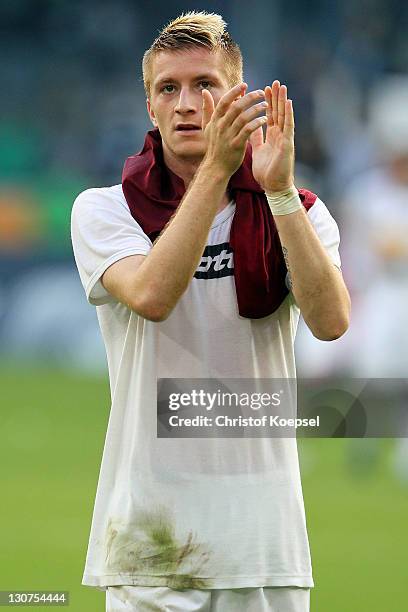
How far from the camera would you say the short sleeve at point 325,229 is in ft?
8.31

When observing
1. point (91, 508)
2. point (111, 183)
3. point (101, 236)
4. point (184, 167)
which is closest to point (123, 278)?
point (101, 236)

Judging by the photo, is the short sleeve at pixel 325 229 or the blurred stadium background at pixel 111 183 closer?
the short sleeve at pixel 325 229

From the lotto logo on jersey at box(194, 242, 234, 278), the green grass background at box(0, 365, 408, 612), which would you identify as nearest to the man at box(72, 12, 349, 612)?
the lotto logo on jersey at box(194, 242, 234, 278)

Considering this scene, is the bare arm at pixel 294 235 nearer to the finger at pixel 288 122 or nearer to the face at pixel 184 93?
the finger at pixel 288 122

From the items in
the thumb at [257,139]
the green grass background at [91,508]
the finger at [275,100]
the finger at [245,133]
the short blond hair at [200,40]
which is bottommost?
the finger at [245,133]

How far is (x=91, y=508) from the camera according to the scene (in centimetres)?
711

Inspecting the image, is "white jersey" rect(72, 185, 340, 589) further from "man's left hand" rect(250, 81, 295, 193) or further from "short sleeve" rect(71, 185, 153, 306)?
"man's left hand" rect(250, 81, 295, 193)

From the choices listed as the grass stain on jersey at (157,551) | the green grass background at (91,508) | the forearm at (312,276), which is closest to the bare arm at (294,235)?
the forearm at (312,276)

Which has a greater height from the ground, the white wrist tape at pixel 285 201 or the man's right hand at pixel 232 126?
the man's right hand at pixel 232 126

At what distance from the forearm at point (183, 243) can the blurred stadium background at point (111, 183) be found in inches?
120

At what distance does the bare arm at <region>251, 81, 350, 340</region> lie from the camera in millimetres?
2359

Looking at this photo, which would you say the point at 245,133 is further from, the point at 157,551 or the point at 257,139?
the point at 157,551

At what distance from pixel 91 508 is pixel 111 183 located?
25.7 ft

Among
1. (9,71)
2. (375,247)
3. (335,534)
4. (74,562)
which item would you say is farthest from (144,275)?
(9,71)
